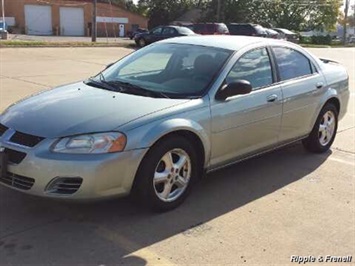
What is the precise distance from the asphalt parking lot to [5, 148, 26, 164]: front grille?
53 cm

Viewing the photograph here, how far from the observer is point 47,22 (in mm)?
54156

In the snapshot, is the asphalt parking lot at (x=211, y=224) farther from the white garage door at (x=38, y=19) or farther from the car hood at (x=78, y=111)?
the white garage door at (x=38, y=19)

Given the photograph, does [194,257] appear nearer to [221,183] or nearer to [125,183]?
[125,183]

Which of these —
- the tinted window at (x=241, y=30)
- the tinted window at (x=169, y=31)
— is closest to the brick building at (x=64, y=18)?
the tinted window at (x=241, y=30)

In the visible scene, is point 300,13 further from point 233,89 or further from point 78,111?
point 78,111

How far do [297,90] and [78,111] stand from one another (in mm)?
2679

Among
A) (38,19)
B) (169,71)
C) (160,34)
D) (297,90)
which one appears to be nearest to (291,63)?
(297,90)

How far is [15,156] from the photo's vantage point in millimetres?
3969

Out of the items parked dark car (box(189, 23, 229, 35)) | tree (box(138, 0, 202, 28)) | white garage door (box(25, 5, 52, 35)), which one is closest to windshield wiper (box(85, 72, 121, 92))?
parked dark car (box(189, 23, 229, 35))

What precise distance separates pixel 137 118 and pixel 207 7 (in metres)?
61.5

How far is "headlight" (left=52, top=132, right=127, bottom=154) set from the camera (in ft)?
12.7

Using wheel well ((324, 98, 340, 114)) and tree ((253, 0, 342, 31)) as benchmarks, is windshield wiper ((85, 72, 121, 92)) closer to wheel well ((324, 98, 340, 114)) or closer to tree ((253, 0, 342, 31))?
wheel well ((324, 98, 340, 114))

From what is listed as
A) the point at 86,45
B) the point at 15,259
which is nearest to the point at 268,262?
the point at 15,259

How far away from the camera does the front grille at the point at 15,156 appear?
3912 millimetres
